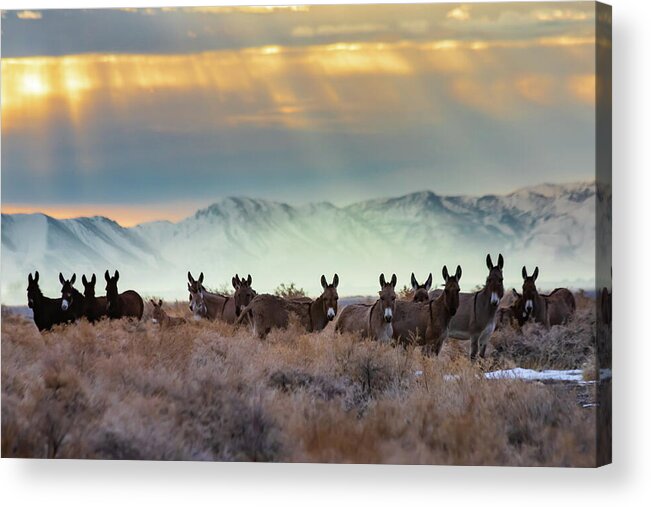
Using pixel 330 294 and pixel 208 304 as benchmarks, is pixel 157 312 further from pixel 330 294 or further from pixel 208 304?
pixel 330 294

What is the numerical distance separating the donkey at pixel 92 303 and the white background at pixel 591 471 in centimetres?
262

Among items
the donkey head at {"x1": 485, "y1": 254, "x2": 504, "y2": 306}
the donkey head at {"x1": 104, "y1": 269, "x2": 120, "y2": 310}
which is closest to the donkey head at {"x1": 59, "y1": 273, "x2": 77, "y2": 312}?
the donkey head at {"x1": 104, "y1": 269, "x2": 120, "y2": 310}

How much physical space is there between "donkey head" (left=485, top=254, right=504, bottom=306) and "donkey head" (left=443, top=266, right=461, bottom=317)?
0.45m

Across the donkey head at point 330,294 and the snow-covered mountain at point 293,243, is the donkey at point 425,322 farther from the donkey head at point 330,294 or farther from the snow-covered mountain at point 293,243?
the snow-covered mountain at point 293,243

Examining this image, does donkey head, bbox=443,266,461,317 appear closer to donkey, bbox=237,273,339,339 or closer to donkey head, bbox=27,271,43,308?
donkey, bbox=237,273,339,339

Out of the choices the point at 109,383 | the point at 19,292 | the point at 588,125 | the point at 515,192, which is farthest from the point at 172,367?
the point at 588,125

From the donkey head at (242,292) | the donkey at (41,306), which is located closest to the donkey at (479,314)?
the donkey head at (242,292)

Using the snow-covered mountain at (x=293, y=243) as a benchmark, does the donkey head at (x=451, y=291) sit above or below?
below

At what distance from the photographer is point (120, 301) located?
21.1 metres

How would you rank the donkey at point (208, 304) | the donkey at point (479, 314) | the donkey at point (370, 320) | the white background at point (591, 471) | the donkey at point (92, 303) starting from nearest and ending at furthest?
1. the white background at point (591, 471)
2. the donkey at point (479, 314)
3. the donkey at point (92, 303)
4. the donkey at point (208, 304)
5. the donkey at point (370, 320)

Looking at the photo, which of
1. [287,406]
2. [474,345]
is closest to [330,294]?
[287,406]

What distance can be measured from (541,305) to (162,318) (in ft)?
18.5

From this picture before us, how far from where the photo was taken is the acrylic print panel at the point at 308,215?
63.3 ft

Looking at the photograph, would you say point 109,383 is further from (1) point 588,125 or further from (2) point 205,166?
(1) point 588,125
